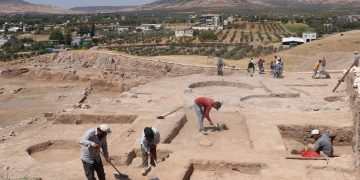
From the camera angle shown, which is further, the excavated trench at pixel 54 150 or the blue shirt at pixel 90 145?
the excavated trench at pixel 54 150

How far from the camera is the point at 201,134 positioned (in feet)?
35.4

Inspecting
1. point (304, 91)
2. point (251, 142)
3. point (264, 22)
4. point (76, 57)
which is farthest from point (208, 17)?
point (251, 142)

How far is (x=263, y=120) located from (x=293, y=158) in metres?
3.48

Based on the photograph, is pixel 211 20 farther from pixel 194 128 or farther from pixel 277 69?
pixel 194 128

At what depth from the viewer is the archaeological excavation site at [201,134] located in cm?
812

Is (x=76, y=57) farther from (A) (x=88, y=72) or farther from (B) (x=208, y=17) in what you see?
(B) (x=208, y=17)

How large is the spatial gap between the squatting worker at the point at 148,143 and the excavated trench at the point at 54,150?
124 inches

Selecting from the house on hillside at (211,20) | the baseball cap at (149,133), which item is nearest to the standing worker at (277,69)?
the baseball cap at (149,133)

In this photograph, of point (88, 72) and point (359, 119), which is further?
point (88, 72)

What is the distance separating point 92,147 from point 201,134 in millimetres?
4459

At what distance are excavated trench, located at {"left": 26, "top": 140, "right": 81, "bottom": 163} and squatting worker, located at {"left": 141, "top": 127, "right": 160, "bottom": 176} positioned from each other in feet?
10.3

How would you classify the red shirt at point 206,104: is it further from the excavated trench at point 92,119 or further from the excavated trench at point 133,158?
the excavated trench at point 92,119

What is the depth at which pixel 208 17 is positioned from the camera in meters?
119

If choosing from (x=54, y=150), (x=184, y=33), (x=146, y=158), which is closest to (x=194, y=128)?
(x=146, y=158)
